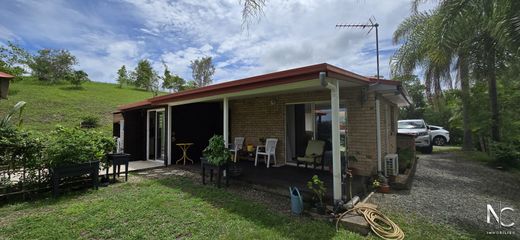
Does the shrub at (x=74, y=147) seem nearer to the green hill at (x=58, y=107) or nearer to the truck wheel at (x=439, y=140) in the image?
the green hill at (x=58, y=107)

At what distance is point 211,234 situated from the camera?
144 inches

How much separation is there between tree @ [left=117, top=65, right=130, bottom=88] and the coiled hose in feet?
144

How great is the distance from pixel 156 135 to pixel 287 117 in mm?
5784

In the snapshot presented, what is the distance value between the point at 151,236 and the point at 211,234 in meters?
0.87

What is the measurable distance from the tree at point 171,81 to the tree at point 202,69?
2669mm

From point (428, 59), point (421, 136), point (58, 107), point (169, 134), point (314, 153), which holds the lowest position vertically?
point (314, 153)

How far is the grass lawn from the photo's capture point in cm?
364

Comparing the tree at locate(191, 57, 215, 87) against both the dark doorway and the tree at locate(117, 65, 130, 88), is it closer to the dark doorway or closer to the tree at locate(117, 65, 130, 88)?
the tree at locate(117, 65, 130, 88)

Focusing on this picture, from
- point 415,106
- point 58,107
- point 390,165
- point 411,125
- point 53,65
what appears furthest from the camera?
point 53,65

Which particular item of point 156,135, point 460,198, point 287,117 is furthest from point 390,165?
point 156,135

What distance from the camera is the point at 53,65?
1374 inches

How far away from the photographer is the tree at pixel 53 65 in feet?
109

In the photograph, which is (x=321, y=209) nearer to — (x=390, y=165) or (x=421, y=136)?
(x=390, y=165)

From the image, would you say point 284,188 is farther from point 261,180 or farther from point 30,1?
point 30,1
